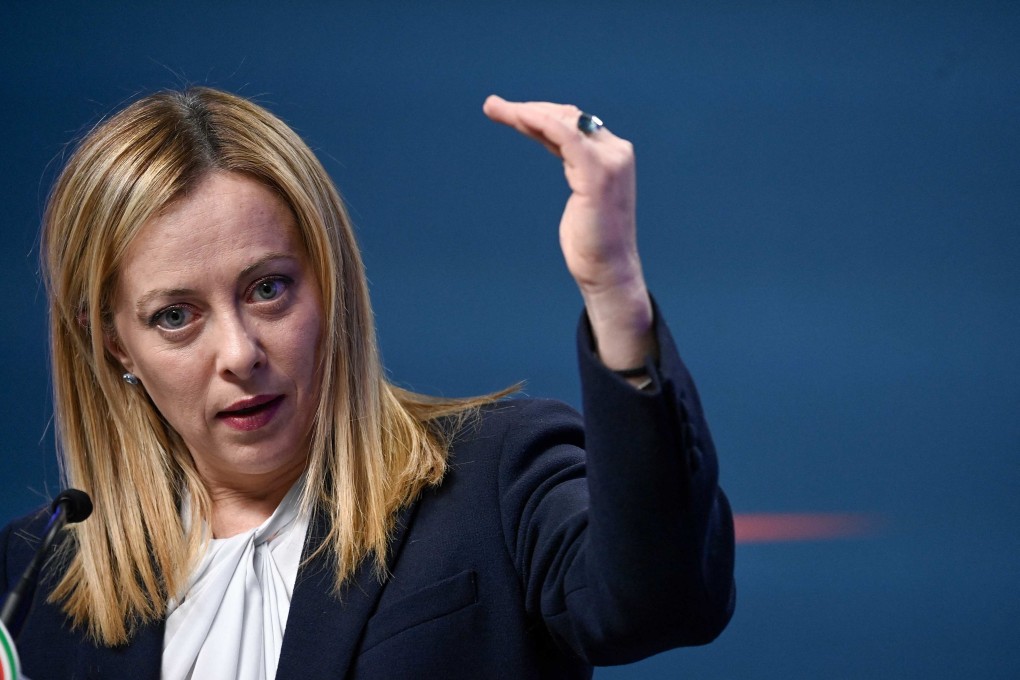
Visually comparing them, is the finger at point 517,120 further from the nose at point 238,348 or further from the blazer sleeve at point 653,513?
the nose at point 238,348

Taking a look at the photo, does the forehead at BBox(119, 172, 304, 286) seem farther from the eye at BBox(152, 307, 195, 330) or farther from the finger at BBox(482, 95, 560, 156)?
the finger at BBox(482, 95, 560, 156)

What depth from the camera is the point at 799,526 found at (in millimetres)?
2191

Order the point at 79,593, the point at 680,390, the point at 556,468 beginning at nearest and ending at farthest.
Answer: the point at 680,390 → the point at 556,468 → the point at 79,593

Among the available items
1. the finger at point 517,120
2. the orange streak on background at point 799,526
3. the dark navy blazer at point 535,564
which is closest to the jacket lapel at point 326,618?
the dark navy blazer at point 535,564

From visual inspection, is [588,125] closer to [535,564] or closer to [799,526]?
[535,564]

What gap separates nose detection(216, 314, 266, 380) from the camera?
3.92 feet

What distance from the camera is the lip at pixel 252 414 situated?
124cm

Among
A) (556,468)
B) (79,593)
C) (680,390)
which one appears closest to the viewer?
(680,390)

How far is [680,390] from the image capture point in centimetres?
89

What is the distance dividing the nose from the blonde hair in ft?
0.26

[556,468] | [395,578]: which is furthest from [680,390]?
[395,578]

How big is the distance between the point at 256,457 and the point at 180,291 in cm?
A: 18

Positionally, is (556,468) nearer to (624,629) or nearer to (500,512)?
(500,512)

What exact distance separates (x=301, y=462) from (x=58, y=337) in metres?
0.30
